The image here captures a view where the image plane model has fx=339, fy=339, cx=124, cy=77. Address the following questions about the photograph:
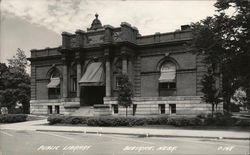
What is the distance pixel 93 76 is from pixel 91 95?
13.1 feet

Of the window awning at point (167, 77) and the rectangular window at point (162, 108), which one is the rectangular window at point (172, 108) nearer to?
the rectangular window at point (162, 108)

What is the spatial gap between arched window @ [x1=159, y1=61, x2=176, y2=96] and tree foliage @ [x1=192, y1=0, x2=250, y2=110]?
12432 millimetres

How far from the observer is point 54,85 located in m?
41.8

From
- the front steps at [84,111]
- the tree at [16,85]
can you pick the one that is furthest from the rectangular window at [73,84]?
the tree at [16,85]

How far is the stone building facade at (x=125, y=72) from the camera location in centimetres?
3441

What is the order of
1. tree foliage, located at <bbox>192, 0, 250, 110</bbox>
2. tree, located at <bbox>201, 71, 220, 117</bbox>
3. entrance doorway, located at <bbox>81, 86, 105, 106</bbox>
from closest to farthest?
tree foliage, located at <bbox>192, 0, 250, 110</bbox> → tree, located at <bbox>201, 71, 220, 117</bbox> → entrance doorway, located at <bbox>81, 86, 105, 106</bbox>

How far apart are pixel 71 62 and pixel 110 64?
5680 mm

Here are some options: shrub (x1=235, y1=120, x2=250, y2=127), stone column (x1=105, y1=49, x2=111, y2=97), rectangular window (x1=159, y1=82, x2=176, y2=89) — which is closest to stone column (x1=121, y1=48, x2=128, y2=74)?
stone column (x1=105, y1=49, x2=111, y2=97)

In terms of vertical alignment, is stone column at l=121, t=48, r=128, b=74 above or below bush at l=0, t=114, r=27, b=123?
above

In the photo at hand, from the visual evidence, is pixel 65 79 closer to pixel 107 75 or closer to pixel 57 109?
pixel 57 109

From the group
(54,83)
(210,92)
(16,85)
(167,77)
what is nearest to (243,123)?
(210,92)

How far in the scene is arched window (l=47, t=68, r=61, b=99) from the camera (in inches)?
1650

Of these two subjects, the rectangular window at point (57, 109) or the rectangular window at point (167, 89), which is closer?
the rectangular window at point (167, 89)

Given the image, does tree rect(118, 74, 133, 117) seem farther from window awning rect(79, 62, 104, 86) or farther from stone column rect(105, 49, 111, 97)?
window awning rect(79, 62, 104, 86)
